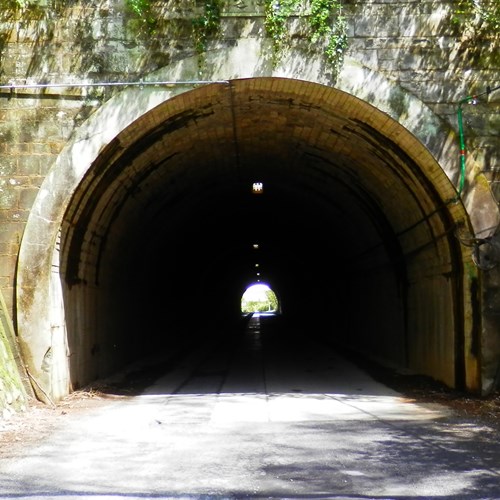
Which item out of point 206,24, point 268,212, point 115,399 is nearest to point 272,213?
point 268,212

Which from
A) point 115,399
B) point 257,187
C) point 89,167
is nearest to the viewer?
point 89,167

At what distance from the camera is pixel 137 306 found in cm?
1725

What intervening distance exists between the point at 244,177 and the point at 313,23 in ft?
21.6

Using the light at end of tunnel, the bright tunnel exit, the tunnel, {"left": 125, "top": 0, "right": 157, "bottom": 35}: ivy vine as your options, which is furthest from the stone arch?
the bright tunnel exit

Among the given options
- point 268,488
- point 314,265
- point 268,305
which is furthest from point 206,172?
point 268,305

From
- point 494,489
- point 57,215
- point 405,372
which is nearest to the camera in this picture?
point 494,489

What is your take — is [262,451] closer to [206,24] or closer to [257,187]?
[206,24]

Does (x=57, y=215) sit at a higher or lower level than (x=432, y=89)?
lower

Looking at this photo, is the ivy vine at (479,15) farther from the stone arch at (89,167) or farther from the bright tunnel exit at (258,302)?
the bright tunnel exit at (258,302)

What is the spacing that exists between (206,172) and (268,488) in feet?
33.6

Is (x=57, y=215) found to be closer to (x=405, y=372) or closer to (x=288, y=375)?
(x=288, y=375)

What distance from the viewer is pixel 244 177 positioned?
16.5 metres

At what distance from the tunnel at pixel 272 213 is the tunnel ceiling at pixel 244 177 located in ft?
0.13

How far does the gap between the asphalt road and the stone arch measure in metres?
1.18
